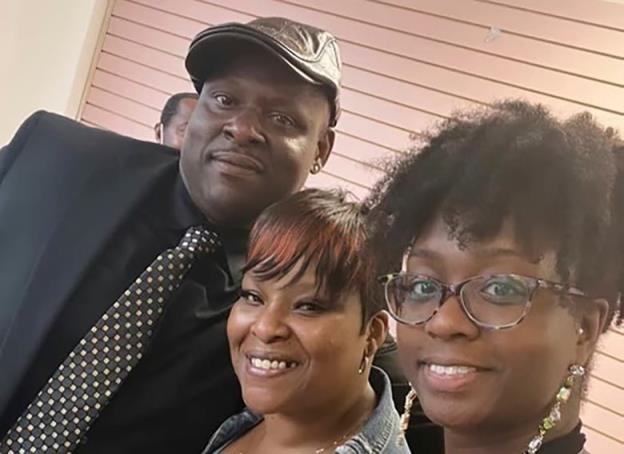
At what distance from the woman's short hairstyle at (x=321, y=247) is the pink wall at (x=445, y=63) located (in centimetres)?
91

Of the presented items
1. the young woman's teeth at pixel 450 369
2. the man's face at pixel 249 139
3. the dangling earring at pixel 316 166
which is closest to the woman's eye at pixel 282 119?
the man's face at pixel 249 139

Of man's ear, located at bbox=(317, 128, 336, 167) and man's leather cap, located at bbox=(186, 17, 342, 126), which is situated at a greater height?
man's leather cap, located at bbox=(186, 17, 342, 126)

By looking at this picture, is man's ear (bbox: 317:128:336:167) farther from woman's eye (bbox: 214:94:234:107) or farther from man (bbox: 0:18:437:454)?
woman's eye (bbox: 214:94:234:107)

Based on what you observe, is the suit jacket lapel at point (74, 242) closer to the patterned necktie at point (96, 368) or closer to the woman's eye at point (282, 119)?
the patterned necktie at point (96, 368)

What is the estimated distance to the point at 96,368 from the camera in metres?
1.35

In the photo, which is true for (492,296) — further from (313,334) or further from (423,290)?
(313,334)

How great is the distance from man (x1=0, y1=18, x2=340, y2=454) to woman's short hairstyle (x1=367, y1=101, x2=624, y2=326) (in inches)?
24.3

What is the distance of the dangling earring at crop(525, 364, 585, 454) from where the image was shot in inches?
31.0

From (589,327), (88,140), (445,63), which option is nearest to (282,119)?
(88,140)

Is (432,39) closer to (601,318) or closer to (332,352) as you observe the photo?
(332,352)

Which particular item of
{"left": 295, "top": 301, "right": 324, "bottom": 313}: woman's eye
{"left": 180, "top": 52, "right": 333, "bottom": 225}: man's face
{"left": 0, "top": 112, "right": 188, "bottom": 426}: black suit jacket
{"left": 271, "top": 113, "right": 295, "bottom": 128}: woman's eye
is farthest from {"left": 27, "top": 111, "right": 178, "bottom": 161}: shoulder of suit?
{"left": 295, "top": 301, "right": 324, "bottom": 313}: woman's eye

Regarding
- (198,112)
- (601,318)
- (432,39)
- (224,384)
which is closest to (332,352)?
(224,384)

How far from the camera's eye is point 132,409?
1.38 metres

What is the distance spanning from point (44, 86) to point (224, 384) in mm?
2652
